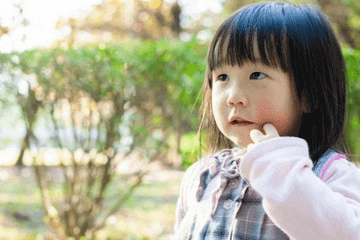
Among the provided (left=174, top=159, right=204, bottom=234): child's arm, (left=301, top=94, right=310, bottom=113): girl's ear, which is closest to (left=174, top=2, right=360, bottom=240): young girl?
(left=301, top=94, right=310, bottom=113): girl's ear

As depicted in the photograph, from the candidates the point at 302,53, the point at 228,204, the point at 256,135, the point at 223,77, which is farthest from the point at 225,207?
the point at 302,53

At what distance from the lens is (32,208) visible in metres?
5.48

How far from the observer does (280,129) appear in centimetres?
111

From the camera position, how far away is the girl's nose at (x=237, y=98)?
41.3 inches

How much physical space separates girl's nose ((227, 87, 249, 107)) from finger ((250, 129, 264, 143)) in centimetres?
7

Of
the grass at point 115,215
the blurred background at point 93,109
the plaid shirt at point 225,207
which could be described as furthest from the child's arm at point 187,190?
the grass at point 115,215

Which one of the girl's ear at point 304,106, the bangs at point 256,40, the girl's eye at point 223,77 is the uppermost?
the bangs at point 256,40

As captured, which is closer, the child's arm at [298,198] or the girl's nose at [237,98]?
the child's arm at [298,198]

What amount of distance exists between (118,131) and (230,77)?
2621 millimetres

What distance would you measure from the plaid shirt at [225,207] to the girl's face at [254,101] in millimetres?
150

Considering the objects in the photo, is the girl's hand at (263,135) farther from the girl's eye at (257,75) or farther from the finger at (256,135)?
the girl's eye at (257,75)

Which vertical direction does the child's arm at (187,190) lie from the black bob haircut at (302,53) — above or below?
below

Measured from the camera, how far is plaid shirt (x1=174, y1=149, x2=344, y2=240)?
1091mm

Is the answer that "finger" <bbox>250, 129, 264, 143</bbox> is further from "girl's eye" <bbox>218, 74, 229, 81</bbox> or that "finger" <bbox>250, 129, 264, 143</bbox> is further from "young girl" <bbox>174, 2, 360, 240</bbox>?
"girl's eye" <bbox>218, 74, 229, 81</bbox>
